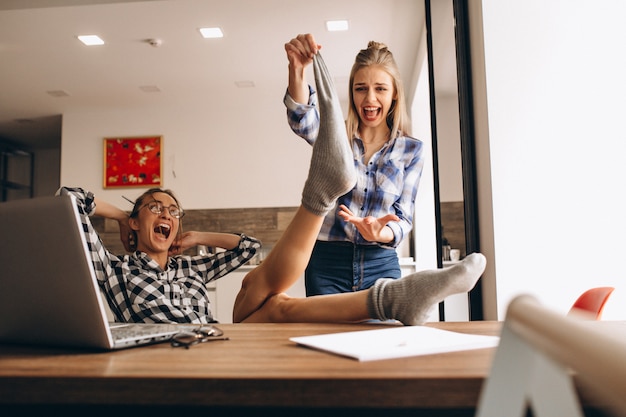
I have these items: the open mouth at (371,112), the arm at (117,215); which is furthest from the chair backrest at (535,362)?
the arm at (117,215)

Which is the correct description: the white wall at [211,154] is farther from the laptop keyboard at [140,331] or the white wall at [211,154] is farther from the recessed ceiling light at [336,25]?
the laptop keyboard at [140,331]

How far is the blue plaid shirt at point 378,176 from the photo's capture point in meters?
1.87

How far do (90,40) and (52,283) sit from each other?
3981 millimetres

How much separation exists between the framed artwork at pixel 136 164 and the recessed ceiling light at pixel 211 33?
2035 millimetres

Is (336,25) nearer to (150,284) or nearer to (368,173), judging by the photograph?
(368,173)

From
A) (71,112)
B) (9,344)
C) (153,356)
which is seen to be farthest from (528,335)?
(71,112)

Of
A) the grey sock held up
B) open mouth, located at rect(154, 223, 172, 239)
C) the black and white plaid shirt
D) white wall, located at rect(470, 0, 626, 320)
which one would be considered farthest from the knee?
white wall, located at rect(470, 0, 626, 320)

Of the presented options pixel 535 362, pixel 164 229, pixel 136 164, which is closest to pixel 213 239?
pixel 164 229

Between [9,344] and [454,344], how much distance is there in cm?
70

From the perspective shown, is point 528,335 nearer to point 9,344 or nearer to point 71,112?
point 9,344

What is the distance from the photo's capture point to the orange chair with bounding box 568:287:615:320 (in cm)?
121

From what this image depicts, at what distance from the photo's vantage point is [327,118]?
118 centimetres

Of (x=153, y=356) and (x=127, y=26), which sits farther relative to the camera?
(x=127, y=26)

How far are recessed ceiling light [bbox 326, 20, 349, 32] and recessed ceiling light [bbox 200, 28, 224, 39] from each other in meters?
0.82
